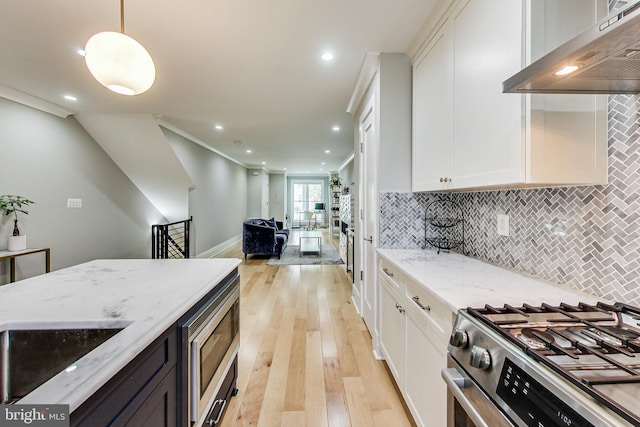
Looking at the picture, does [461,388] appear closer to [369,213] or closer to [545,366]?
[545,366]

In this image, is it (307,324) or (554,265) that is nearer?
(554,265)

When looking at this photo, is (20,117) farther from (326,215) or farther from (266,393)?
(326,215)

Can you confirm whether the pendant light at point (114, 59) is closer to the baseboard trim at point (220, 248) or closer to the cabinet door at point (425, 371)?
the cabinet door at point (425, 371)

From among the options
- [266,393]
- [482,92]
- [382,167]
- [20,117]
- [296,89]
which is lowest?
[266,393]

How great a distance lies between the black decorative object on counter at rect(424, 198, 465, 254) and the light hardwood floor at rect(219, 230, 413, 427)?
1096mm

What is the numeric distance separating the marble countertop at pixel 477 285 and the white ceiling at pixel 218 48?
1.67 m

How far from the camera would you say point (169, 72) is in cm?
259

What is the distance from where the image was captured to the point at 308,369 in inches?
81.7

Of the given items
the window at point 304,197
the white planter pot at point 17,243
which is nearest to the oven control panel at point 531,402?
the white planter pot at point 17,243

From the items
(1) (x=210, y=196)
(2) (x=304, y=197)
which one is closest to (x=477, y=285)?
(1) (x=210, y=196)

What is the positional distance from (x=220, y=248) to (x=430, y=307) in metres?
6.50

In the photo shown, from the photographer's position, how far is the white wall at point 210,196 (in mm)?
5270

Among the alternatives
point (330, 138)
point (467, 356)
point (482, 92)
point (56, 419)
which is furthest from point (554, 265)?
point (330, 138)

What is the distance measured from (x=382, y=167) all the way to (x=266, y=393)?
188 cm
